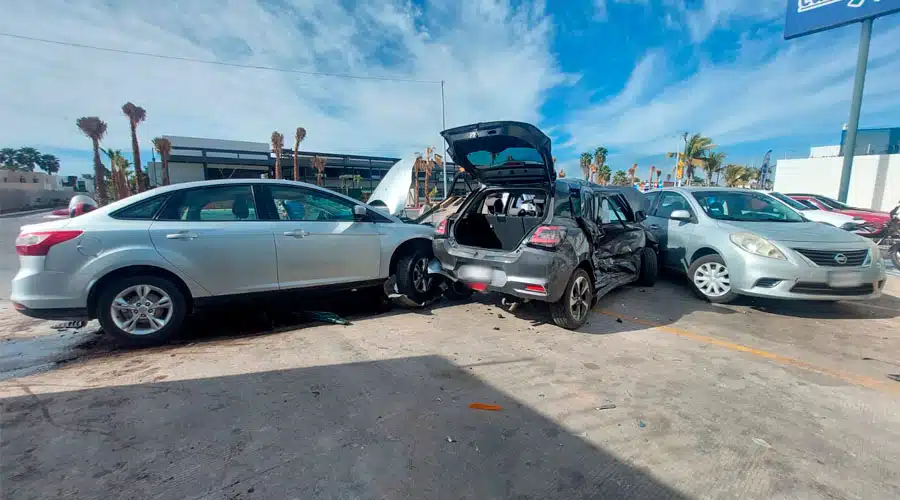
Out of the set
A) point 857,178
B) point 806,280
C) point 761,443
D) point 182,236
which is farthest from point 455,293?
point 857,178

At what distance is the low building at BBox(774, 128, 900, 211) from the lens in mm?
16828

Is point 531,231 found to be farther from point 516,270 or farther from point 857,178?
point 857,178

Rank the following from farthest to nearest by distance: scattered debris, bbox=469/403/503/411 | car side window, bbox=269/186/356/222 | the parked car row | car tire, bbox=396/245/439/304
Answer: car tire, bbox=396/245/439/304 < car side window, bbox=269/186/356/222 < the parked car row < scattered debris, bbox=469/403/503/411

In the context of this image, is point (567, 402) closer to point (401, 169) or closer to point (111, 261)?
point (111, 261)

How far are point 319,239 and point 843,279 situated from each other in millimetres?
5889

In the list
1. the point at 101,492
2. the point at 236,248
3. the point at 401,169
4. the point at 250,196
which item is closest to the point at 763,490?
the point at 101,492

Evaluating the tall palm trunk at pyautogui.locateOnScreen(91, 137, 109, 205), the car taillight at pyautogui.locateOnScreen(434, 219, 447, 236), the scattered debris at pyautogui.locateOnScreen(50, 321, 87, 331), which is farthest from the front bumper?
the tall palm trunk at pyautogui.locateOnScreen(91, 137, 109, 205)

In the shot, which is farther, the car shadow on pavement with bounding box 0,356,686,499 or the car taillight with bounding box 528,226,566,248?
the car taillight with bounding box 528,226,566,248

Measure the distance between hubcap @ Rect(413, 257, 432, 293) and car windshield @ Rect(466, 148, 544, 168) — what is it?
142 centimetres

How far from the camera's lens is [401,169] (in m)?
10.4

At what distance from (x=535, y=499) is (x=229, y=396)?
216 centimetres

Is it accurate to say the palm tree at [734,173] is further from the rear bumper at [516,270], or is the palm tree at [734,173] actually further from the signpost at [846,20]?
the rear bumper at [516,270]

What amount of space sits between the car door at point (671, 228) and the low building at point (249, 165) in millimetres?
33828

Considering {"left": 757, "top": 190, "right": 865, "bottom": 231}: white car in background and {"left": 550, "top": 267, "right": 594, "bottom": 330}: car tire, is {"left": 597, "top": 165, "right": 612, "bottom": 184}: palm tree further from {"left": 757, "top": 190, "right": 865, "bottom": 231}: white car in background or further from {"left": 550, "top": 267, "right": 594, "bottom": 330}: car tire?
{"left": 550, "top": 267, "right": 594, "bottom": 330}: car tire
